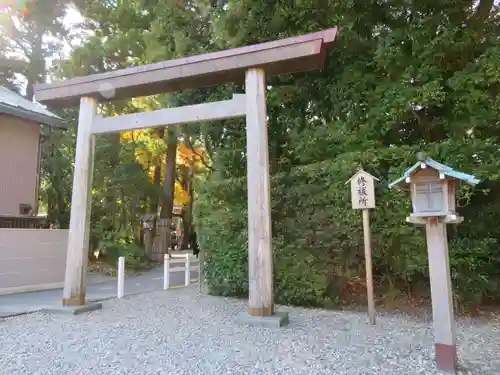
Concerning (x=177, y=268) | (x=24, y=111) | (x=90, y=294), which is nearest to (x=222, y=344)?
(x=90, y=294)

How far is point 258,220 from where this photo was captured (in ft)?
17.9

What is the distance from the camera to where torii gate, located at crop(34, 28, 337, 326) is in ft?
17.7

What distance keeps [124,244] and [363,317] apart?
10.1 meters

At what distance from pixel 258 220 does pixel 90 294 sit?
4.85m

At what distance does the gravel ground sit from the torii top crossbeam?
3.76 metres

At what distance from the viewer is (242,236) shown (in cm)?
725

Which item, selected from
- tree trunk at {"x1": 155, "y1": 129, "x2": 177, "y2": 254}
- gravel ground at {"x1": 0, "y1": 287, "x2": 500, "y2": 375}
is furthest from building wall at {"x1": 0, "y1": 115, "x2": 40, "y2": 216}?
tree trunk at {"x1": 155, "y1": 129, "x2": 177, "y2": 254}

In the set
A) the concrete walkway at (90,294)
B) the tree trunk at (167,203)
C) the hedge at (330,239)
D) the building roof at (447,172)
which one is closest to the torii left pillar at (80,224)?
the concrete walkway at (90,294)

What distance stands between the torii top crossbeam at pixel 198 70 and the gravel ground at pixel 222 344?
12.3 feet

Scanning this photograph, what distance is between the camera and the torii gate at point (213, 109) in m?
5.41

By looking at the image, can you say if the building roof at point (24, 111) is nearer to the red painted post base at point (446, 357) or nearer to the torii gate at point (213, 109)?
the torii gate at point (213, 109)

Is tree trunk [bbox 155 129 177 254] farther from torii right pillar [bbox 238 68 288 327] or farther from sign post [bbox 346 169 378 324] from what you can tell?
sign post [bbox 346 169 378 324]

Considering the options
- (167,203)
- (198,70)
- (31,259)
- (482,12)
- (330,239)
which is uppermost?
(482,12)

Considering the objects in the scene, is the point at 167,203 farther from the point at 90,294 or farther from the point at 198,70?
the point at 198,70
